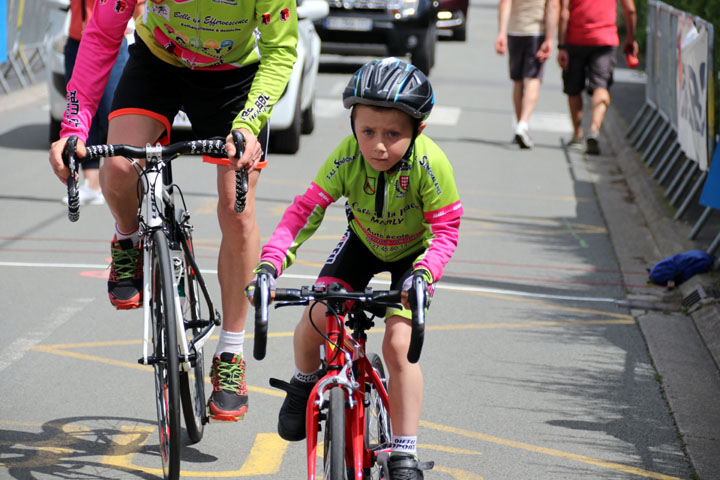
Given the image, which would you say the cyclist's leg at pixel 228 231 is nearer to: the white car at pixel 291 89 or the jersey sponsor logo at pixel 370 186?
the jersey sponsor logo at pixel 370 186

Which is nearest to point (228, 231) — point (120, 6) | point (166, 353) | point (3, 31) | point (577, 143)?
point (166, 353)

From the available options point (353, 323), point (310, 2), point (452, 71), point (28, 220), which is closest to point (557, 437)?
point (353, 323)

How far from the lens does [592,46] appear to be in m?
12.8

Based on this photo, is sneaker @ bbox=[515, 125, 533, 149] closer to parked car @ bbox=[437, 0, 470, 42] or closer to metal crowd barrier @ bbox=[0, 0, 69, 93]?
metal crowd barrier @ bbox=[0, 0, 69, 93]

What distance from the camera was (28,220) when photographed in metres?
8.71

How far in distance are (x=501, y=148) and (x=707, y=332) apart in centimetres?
720

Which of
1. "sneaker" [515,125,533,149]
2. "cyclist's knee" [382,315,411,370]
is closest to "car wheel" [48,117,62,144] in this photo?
"sneaker" [515,125,533,149]

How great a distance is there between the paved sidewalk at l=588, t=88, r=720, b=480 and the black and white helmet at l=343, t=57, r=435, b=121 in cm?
214

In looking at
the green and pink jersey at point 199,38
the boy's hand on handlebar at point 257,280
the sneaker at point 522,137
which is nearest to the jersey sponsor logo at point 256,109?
the green and pink jersey at point 199,38

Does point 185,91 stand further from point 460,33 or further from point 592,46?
point 460,33

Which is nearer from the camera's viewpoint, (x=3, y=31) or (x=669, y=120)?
(x=669, y=120)

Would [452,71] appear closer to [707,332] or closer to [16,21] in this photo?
[16,21]

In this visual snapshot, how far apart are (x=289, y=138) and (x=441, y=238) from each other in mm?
8505

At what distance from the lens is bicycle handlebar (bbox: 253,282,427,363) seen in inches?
121
